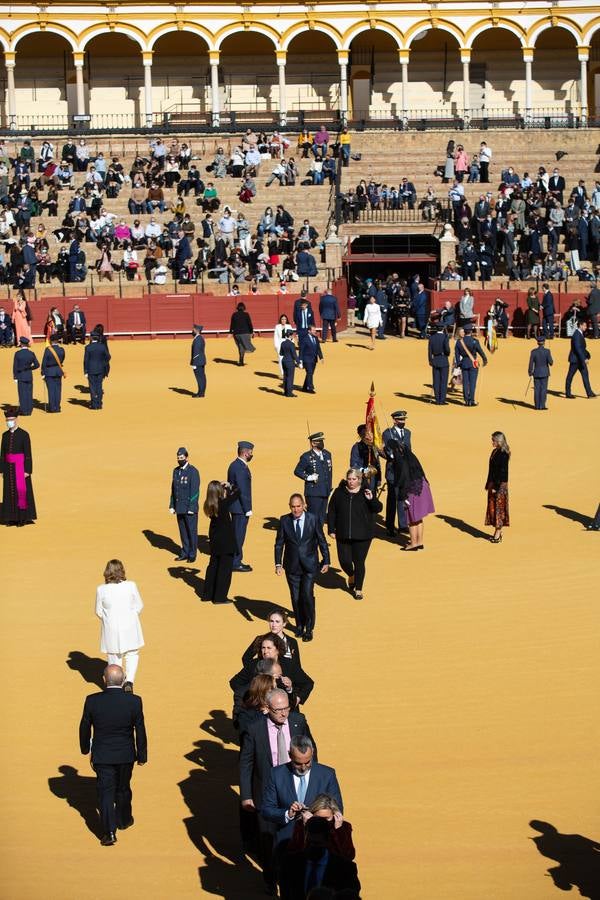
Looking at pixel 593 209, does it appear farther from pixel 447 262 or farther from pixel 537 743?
pixel 537 743


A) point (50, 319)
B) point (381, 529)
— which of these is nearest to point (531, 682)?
point (381, 529)

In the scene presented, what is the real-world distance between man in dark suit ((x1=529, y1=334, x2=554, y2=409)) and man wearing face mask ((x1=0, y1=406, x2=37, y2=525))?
9.96 m

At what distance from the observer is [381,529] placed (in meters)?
20.6

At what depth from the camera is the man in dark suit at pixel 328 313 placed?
121 feet

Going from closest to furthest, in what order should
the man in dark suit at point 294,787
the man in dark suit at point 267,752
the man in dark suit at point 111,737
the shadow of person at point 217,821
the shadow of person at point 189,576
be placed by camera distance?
the man in dark suit at point 294,787
the man in dark suit at point 267,752
the shadow of person at point 217,821
the man in dark suit at point 111,737
the shadow of person at point 189,576

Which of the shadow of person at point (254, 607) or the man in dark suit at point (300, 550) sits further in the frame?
the shadow of person at point (254, 607)

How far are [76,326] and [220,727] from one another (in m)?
25.2

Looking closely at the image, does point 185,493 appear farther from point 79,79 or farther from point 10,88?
point 10,88

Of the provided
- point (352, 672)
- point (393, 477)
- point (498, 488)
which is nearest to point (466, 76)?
point (498, 488)

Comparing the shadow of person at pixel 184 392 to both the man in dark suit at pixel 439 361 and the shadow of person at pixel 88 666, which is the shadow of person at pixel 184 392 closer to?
the man in dark suit at pixel 439 361

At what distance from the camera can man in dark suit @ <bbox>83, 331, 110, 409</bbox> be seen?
94.0ft

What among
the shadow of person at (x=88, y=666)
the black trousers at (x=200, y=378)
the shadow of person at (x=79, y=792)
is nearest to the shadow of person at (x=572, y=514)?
the shadow of person at (x=88, y=666)

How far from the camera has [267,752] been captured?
1019cm

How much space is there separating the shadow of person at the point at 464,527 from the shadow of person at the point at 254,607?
387cm
